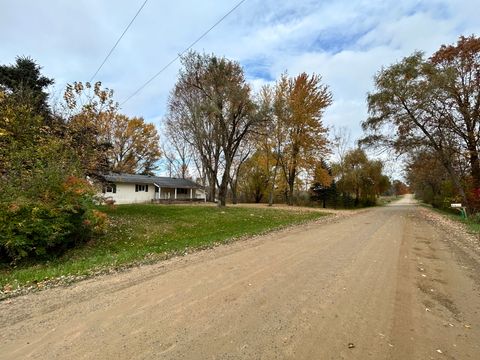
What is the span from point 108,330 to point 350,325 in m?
2.93

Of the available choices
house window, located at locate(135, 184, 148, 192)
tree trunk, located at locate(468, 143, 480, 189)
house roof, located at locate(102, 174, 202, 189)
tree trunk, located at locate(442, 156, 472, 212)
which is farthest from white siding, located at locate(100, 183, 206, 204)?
tree trunk, located at locate(468, 143, 480, 189)

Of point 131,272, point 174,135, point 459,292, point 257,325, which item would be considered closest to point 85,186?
point 131,272

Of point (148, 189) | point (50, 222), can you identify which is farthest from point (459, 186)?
point (148, 189)

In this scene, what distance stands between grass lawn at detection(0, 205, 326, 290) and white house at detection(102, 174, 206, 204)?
18132 mm

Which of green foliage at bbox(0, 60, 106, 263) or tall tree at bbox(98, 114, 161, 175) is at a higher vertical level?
tall tree at bbox(98, 114, 161, 175)

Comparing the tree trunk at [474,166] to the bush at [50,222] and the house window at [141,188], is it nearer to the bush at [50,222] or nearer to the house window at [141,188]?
the bush at [50,222]

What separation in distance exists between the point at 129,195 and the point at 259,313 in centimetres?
3599

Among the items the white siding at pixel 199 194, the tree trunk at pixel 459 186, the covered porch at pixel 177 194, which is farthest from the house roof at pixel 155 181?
the tree trunk at pixel 459 186

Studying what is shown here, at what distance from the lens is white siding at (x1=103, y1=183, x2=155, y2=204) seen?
3625cm

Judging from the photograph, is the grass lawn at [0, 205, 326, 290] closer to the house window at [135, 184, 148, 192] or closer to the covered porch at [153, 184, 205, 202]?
the house window at [135, 184, 148, 192]

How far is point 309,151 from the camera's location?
31.8m

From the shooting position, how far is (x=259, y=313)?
4.13 meters

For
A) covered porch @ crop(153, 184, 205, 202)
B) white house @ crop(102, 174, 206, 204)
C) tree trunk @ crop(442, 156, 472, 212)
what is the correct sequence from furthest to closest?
covered porch @ crop(153, 184, 205, 202), white house @ crop(102, 174, 206, 204), tree trunk @ crop(442, 156, 472, 212)

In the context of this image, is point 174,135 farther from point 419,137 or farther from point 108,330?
point 108,330
